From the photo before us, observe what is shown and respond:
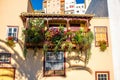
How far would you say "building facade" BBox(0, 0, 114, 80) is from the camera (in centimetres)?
1791

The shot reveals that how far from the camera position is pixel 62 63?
18.2 m

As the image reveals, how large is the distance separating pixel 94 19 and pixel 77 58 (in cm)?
329

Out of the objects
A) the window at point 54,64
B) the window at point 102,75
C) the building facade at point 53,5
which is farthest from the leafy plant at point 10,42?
the building facade at point 53,5

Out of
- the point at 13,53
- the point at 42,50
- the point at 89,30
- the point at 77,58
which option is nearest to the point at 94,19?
the point at 89,30

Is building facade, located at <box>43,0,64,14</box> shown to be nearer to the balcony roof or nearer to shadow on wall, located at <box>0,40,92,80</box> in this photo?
the balcony roof

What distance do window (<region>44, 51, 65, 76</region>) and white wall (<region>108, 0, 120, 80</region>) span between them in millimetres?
3620

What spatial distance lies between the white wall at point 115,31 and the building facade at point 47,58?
1067 mm

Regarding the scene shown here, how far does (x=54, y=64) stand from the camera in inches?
718

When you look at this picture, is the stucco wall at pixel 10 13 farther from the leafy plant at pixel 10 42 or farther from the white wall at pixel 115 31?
the white wall at pixel 115 31

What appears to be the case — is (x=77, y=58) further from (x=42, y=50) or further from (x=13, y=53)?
(x=13, y=53)

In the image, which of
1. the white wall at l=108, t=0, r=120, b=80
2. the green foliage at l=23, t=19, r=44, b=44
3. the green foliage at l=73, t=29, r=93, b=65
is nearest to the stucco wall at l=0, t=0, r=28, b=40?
the green foliage at l=23, t=19, r=44, b=44

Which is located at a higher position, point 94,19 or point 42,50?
point 94,19

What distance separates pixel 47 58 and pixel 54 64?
2.14ft

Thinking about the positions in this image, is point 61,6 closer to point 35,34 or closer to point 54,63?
point 54,63
